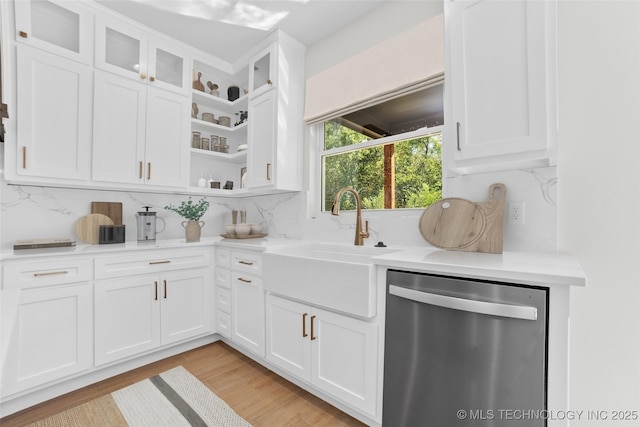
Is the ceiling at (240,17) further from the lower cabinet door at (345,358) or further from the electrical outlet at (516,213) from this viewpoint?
the lower cabinet door at (345,358)

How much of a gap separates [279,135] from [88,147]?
1.43 metres

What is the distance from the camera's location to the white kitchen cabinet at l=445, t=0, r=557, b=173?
122 cm

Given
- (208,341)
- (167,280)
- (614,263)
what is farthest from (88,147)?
(614,263)

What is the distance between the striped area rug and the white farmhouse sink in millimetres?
753

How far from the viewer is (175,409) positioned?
170 centimetres

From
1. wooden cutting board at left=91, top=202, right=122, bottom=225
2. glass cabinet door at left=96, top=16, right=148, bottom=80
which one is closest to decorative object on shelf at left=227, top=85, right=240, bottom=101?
glass cabinet door at left=96, top=16, right=148, bottom=80

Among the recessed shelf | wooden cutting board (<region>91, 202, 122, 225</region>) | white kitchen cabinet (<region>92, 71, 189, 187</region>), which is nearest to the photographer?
white kitchen cabinet (<region>92, 71, 189, 187</region>)

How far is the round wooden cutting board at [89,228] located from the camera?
90.5 inches

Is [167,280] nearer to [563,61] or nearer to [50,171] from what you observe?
[50,171]

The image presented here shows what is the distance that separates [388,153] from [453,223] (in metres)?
0.84

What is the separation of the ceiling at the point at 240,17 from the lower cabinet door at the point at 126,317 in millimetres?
2056

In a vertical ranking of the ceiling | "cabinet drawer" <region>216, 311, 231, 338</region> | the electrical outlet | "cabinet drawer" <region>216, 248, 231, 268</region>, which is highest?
the ceiling

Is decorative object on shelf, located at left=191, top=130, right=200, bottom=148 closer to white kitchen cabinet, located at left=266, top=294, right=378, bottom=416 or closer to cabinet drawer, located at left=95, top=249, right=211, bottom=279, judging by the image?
cabinet drawer, located at left=95, top=249, right=211, bottom=279

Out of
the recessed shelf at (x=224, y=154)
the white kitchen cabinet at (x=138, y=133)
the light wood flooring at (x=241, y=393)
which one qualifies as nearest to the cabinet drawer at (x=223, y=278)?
the light wood flooring at (x=241, y=393)
